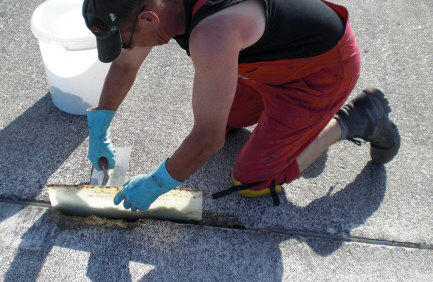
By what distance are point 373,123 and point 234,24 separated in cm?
122

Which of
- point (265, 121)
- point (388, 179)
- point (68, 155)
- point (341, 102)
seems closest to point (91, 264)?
point (68, 155)

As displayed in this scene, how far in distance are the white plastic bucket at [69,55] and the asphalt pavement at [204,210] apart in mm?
154

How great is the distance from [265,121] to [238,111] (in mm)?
310

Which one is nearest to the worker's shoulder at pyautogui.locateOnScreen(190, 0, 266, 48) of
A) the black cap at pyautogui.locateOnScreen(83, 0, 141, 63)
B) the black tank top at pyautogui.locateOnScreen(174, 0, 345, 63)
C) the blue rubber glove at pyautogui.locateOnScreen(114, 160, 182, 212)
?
the black tank top at pyautogui.locateOnScreen(174, 0, 345, 63)

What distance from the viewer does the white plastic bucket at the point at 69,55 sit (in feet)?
7.36

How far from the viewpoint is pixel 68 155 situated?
236 centimetres

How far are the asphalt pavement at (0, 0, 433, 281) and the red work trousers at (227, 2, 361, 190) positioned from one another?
19 cm

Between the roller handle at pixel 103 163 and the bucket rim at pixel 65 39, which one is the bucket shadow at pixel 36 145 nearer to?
the roller handle at pixel 103 163

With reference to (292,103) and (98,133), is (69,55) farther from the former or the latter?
(292,103)

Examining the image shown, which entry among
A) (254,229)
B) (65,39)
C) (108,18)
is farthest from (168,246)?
(65,39)

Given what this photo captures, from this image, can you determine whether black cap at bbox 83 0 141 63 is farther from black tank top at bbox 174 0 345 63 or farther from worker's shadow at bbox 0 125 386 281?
worker's shadow at bbox 0 125 386 281

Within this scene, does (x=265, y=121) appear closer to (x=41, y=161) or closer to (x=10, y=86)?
(x=41, y=161)

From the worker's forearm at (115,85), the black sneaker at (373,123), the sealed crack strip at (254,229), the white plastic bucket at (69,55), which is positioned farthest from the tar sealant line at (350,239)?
the white plastic bucket at (69,55)

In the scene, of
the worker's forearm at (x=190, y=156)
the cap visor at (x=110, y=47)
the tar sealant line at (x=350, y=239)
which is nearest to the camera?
the cap visor at (x=110, y=47)
